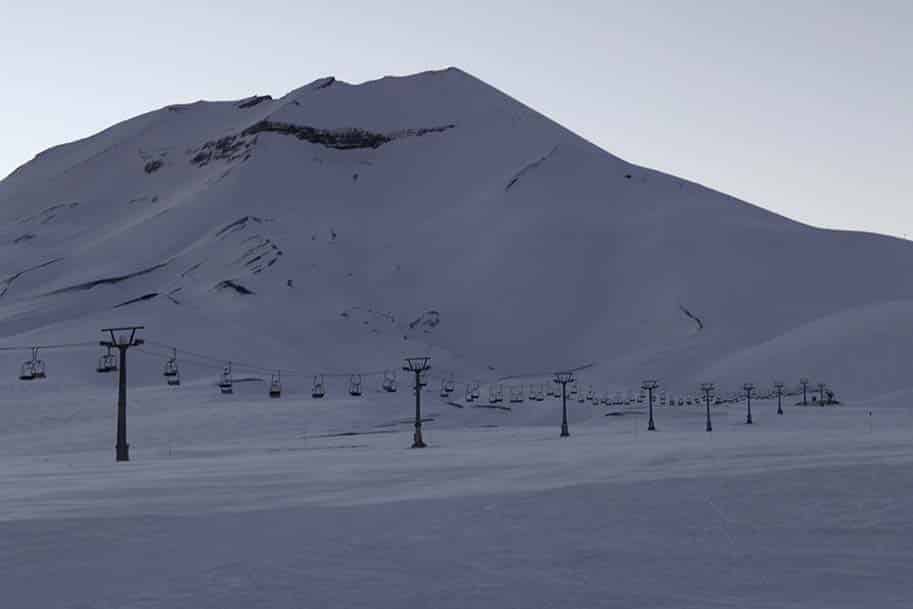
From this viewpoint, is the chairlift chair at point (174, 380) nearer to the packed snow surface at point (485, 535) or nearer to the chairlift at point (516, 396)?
the chairlift at point (516, 396)

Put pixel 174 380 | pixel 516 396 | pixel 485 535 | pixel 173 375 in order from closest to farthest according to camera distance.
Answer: pixel 485 535, pixel 174 380, pixel 173 375, pixel 516 396

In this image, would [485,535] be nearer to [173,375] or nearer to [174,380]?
[174,380]

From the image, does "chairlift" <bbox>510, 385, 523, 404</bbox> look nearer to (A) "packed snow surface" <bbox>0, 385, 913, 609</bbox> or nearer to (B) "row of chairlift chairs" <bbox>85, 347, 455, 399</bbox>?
(B) "row of chairlift chairs" <bbox>85, 347, 455, 399</bbox>

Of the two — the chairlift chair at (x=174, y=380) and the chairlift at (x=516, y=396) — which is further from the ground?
the chairlift chair at (x=174, y=380)

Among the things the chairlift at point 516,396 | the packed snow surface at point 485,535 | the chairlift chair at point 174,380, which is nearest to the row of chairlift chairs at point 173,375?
the chairlift chair at point 174,380

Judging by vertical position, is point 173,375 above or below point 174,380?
above

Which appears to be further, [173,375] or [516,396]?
[516,396]

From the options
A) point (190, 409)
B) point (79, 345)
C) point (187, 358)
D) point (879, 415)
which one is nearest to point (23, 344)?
point (79, 345)

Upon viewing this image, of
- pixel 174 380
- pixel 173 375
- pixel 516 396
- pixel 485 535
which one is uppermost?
pixel 173 375

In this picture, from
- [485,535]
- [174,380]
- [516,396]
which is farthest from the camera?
[516,396]

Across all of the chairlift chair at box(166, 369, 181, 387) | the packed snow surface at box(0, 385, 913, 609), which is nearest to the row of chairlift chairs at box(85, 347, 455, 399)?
the chairlift chair at box(166, 369, 181, 387)

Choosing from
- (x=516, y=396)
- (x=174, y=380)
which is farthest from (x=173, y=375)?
(x=516, y=396)

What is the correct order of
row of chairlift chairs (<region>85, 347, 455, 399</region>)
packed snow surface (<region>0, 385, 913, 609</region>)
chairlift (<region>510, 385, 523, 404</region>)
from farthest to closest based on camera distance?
chairlift (<region>510, 385, 523, 404</region>) < row of chairlift chairs (<region>85, 347, 455, 399</region>) < packed snow surface (<region>0, 385, 913, 609</region>)

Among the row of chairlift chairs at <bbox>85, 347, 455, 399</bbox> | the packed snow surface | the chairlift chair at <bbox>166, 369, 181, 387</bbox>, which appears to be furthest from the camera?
the chairlift chair at <bbox>166, 369, 181, 387</bbox>
